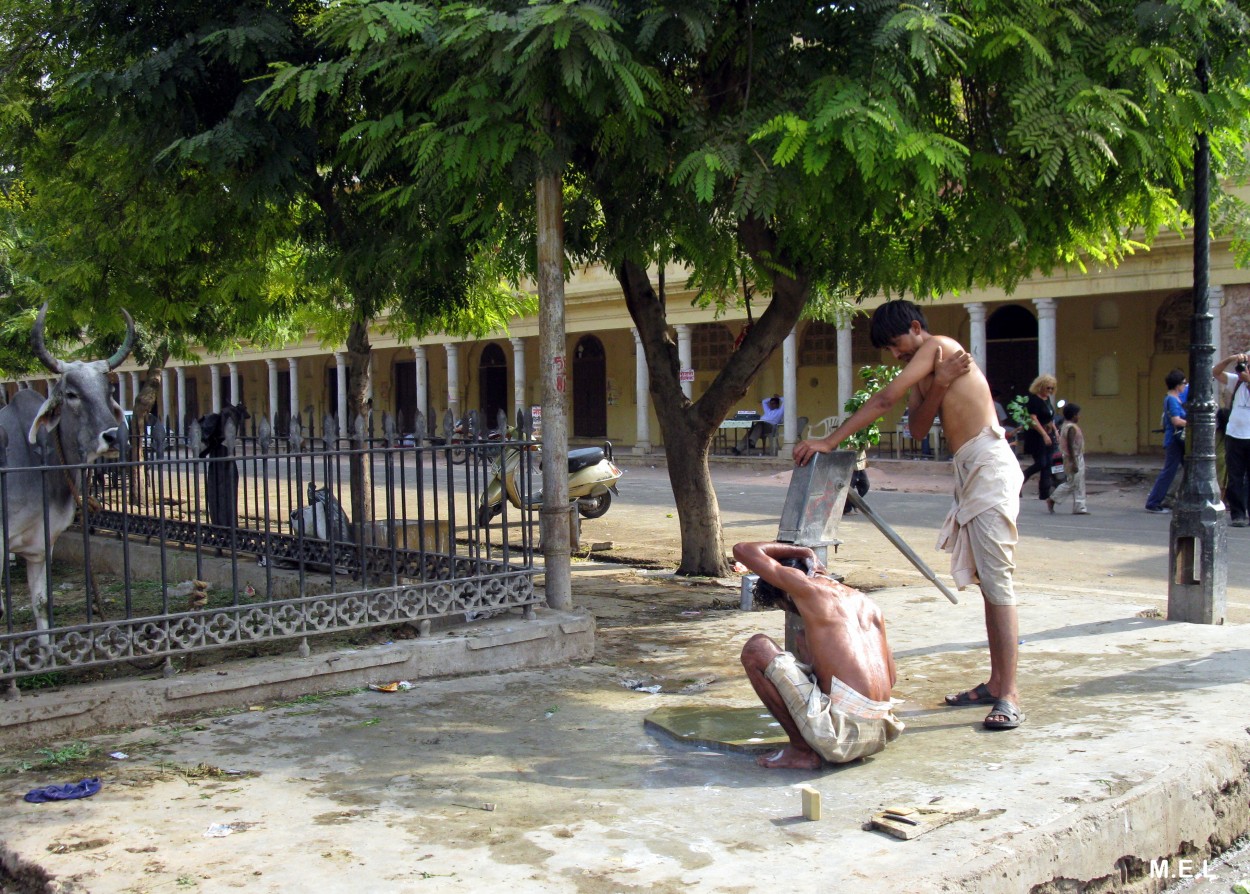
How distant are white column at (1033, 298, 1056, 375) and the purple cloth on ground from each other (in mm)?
20668

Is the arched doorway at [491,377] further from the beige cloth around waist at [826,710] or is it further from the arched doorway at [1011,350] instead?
the beige cloth around waist at [826,710]

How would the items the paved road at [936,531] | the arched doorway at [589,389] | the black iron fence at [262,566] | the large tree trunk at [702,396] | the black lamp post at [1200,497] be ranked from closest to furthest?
the black iron fence at [262,566], the black lamp post at [1200,497], the large tree trunk at [702,396], the paved road at [936,531], the arched doorway at [589,389]

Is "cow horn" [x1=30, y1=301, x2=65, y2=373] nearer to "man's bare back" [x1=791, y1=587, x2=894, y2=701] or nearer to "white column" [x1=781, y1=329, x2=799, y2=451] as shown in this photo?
"man's bare back" [x1=791, y1=587, x2=894, y2=701]

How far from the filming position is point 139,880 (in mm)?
3617

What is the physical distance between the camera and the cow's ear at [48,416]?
20.4ft

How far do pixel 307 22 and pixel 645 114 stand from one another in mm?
3667

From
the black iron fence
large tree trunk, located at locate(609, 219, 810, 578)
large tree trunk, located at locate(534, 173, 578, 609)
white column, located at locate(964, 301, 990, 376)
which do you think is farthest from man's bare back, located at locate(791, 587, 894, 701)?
white column, located at locate(964, 301, 990, 376)

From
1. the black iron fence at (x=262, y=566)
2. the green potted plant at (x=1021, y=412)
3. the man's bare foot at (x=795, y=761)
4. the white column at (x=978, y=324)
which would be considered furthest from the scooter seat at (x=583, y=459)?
the white column at (x=978, y=324)

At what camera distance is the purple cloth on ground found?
436 cm

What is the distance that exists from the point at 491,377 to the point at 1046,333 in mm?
20597

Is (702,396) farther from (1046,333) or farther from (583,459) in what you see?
(1046,333)

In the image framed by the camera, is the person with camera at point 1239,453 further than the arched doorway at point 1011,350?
No

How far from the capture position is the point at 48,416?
6383 millimetres

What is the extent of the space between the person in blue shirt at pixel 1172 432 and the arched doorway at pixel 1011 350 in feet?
33.4
